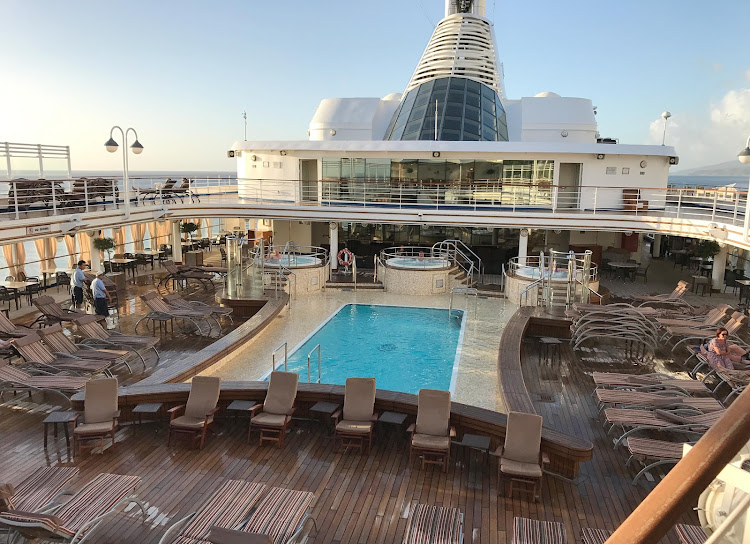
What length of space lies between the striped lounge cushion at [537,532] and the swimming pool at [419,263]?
1203 cm

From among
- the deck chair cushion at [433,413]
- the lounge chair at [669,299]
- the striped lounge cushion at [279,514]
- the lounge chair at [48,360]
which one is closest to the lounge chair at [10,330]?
the lounge chair at [48,360]

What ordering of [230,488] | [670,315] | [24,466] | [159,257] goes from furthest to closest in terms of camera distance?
[159,257] < [670,315] < [24,466] < [230,488]

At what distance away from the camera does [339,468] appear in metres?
5.86

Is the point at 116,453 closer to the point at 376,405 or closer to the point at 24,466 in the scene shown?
the point at 24,466

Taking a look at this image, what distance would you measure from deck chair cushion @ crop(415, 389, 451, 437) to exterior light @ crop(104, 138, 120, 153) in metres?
11.8

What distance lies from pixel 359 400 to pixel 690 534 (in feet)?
11.7

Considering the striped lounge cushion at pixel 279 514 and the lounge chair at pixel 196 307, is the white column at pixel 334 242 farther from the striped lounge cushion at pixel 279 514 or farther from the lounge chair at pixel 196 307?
the striped lounge cushion at pixel 279 514

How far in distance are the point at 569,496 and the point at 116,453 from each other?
4921mm

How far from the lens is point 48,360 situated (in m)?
8.16

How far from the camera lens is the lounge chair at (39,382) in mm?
7164

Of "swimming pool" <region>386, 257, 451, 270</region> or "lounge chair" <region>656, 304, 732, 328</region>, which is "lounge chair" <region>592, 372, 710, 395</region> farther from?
"swimming pool" <region>386, 257, 451, 270</region>

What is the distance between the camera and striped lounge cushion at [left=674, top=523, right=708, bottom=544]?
3.80m

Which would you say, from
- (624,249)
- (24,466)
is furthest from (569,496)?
(624,249)

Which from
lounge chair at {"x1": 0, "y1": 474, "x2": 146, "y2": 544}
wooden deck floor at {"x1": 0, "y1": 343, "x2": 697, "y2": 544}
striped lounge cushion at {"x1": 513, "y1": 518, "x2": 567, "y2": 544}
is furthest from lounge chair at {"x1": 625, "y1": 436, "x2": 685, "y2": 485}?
lounge chair at {"x1": 0, "y1": 474, "x2": 146, "y2": 544}
